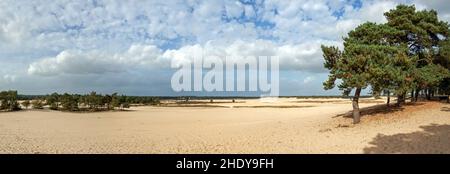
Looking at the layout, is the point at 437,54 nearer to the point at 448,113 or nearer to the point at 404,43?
the point at 404,43

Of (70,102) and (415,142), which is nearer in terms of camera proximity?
(415,142)

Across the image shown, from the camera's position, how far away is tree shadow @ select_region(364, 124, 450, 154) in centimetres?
1494

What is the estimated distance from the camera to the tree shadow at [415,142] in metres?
14.9

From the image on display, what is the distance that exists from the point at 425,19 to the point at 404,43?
271 cm

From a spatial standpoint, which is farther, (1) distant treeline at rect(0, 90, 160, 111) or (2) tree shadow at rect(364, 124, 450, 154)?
(1) distant treeline at rect(0, 90, 160, 111)

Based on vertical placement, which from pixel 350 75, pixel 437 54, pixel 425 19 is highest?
pixel 425 19

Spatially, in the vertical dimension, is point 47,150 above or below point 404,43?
below

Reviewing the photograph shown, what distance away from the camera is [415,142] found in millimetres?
16500

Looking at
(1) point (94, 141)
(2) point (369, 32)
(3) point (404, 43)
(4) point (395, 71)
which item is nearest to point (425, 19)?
(3) point (404, 43)

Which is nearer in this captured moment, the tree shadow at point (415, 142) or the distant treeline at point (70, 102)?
the tree shadow at point (415, 142)

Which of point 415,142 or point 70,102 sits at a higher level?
point 70,102

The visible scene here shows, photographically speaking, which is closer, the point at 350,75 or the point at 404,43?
→ the point at 350,75

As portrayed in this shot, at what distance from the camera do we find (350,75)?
79.6 feet
